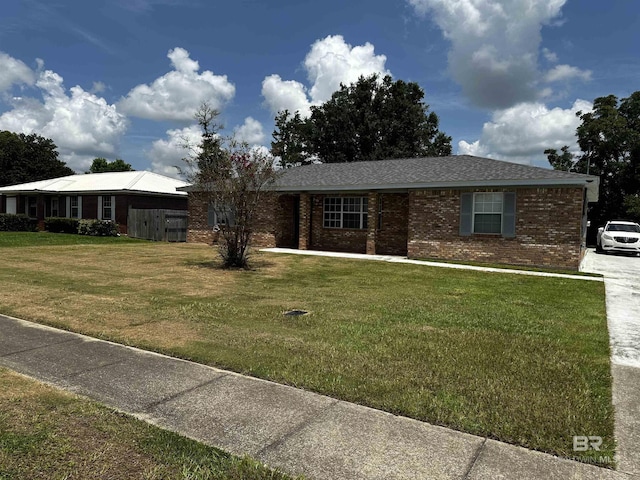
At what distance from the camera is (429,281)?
11234mm

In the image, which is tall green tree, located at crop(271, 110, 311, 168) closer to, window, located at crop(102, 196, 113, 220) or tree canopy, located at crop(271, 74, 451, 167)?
tree canopy, located at crop(271, 74, 451, 167)

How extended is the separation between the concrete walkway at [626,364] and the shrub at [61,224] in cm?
2792

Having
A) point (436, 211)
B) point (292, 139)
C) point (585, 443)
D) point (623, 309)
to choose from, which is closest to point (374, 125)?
point (292, 139)

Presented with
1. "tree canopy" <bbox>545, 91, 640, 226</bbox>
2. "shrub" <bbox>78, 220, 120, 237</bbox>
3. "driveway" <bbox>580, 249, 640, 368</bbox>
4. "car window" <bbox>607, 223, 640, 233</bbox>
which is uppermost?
"tree canopy" <bbox>545, 91, 640, 226</bbox>

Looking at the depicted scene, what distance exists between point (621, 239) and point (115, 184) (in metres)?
28.7

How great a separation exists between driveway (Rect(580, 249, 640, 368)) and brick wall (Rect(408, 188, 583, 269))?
4.70ft

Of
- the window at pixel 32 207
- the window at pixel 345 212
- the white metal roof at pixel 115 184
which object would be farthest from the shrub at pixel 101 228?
the window at pixel 345 212

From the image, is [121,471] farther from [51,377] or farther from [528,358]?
[528,358]

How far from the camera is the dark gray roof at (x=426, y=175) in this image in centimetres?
1459

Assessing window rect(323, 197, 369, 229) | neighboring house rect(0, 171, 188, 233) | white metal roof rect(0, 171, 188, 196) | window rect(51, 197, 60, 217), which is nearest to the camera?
window rect(323, 197, 369, 229)

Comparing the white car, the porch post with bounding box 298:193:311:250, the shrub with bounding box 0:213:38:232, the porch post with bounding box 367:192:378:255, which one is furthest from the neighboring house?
the white car

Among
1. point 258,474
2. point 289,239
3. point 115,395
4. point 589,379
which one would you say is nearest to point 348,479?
point 258,474

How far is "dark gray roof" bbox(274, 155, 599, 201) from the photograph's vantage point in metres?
14.6

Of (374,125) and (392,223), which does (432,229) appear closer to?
(392,223)
